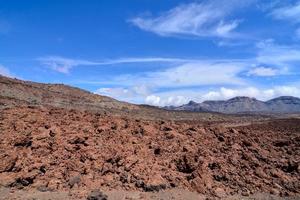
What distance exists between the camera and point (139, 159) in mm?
15258

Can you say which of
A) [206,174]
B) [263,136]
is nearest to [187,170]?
[206,174]

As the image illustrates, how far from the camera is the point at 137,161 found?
49.6 ft

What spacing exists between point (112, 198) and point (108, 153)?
2.24m

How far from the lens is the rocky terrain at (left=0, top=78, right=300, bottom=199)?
1412 cm

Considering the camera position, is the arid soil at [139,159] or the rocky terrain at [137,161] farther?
the arid soil at [139,159]

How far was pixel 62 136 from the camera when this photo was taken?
16.4 m

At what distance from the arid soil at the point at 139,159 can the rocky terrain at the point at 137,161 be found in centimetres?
3

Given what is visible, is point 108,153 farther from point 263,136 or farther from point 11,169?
point 263,136

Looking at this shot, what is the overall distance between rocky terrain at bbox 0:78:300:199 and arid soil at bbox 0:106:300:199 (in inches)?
1.2

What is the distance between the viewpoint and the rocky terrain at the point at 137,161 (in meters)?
14.1

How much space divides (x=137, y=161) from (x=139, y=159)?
0.50 ft

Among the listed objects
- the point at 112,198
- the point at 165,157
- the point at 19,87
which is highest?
the point at 19,87

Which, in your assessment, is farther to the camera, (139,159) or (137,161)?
(139,159)

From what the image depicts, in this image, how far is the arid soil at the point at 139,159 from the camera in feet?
47.0
